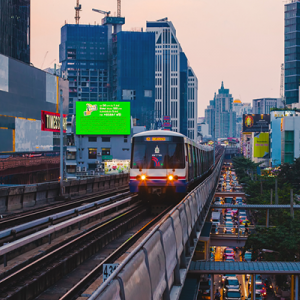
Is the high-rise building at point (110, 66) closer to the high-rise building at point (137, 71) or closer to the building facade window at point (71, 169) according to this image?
the high-rise building at point (137, 71)

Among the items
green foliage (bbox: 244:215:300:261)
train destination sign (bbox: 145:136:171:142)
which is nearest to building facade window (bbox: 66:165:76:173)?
green foliage (bbox: 244:215:300:261)

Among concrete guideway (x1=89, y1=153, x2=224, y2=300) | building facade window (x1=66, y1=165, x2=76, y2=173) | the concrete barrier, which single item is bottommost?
building facade window (x1=66, y1=165, x2=76, y2=173)

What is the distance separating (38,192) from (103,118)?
60.8m

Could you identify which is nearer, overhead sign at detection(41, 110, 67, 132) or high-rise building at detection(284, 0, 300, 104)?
overhead sign at detection(41, 110, 67, 132)

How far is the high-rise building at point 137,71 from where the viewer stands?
16338 cm

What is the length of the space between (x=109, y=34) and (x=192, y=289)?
178m

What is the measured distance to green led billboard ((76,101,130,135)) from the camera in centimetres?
8031

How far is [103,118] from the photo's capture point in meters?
82.4

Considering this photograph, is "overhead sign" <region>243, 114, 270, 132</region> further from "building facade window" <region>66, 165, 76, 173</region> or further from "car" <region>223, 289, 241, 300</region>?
"car" <region>223, 289, 241, 300</region>

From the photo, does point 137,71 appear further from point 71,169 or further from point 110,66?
point 71,169

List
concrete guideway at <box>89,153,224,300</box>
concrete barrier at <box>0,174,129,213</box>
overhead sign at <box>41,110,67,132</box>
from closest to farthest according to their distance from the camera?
1. concrete guideway at <box>89,153,224,300</box>
2. concrete barrier at <box>0,174,129,213</box>
3. overhead sign at <box>41,110,67,132</box>

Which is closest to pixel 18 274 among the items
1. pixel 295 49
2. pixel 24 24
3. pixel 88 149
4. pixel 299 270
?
pixel 299 270

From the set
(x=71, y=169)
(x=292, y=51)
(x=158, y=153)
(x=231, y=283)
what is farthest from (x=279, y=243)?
(x=292, y=51)

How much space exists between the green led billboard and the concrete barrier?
46.8m
